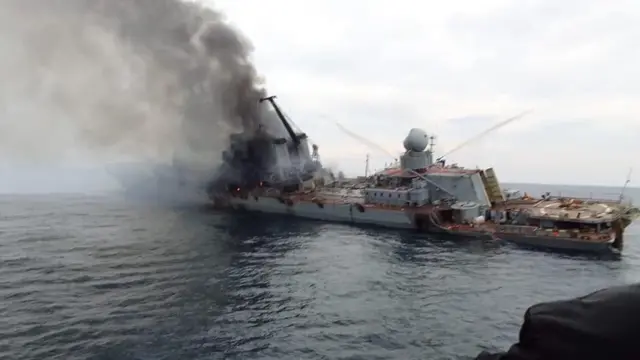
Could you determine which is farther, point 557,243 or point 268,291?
point 557,243

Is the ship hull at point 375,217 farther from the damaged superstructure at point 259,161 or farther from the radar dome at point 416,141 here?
the radar dome at point 416,141

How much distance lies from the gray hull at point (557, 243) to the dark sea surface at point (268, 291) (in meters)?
2.68

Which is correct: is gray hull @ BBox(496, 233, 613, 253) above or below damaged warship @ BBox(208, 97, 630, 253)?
below

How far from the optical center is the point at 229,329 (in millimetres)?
27891

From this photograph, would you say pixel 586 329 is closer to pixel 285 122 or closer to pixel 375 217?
pixel 375 217

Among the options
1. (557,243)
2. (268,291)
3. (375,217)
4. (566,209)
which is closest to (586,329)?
(268,291)

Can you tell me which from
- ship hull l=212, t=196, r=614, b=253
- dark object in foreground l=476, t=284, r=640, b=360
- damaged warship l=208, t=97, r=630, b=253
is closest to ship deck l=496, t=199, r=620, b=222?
damaged warship l=208, t=97, r=630, b=253

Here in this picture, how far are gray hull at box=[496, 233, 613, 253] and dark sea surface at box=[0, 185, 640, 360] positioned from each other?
2.68m

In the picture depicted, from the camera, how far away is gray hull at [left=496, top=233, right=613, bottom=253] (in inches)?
2036

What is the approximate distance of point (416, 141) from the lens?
246 feet

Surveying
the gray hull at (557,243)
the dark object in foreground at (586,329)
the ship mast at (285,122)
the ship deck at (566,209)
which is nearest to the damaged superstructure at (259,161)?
the ship mast at (285,122)

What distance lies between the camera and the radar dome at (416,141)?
7512 centimetres

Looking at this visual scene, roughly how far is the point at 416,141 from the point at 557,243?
92.1 feet

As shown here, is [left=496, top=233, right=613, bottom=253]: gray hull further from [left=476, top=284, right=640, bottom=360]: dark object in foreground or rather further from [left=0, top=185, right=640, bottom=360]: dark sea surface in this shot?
[left=476, top=284, right=640, bottom=360]: dark object in foreground
